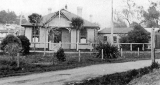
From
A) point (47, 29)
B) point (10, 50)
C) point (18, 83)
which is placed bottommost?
point (18, 83)

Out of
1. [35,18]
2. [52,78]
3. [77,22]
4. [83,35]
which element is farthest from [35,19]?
[52,78]

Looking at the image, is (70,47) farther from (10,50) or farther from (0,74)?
(0,74)

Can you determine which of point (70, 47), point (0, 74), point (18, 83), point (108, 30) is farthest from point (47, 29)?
point (18, 83)

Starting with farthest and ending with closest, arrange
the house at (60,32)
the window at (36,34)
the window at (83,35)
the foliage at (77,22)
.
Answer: the window at (83,35) → the window at (36,34) → the house at (60,32) → the foliage at (77,22)

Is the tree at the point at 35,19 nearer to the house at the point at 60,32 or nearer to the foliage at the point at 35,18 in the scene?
the foliage at the point at 35,18

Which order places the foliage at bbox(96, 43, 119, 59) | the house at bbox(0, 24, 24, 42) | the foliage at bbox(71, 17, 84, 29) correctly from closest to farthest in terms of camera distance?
1. the foliage at bbox(96, 43, 119, 59)
2. the foliage at bbox(71, 17, 84, 29)
3. the house at bbox(0, 24, 24, 42)

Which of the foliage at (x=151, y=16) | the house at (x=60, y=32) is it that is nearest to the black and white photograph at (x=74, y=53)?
the house at (x=60, y=32)

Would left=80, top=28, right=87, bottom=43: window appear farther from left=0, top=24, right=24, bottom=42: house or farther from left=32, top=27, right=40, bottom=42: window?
left=0, top=24, right=24, bottom=42: house

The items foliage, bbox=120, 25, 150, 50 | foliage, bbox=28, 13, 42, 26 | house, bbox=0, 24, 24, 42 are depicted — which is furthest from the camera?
house, bbox=0, 24, 24, 42

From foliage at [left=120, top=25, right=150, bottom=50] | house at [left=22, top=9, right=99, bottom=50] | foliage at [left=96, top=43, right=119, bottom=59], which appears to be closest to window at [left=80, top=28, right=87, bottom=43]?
house at [left=22, top=9, right=99, bottom=50]

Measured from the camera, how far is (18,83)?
31.1ft

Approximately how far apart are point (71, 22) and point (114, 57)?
971 cm

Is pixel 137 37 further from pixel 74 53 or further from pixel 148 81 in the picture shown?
pixel 148 81

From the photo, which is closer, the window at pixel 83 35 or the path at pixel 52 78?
the path at pixel 52 78
